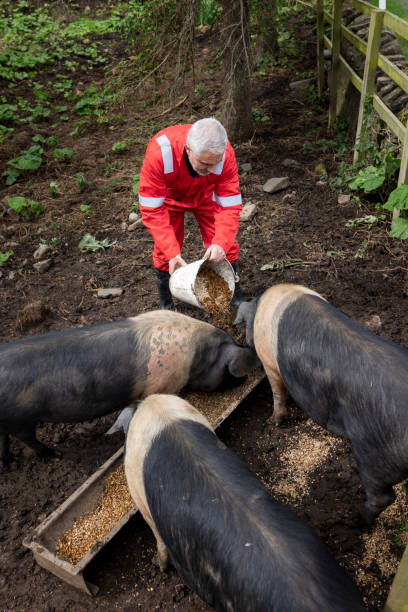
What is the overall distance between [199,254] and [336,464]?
2970 millimetres

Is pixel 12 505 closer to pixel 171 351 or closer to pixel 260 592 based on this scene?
pixel 171 351

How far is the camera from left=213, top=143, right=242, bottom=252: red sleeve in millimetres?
4129

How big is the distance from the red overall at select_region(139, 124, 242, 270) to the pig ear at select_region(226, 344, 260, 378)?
0.89m

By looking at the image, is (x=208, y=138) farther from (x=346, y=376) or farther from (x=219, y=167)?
(x=346, y=376)

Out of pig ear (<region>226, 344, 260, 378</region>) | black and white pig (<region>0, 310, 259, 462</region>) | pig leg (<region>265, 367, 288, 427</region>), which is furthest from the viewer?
pig ear (<region>226, 344, 260, 378</region>)

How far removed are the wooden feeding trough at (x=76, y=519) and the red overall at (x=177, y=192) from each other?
1.37 m

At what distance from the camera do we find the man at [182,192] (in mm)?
3926

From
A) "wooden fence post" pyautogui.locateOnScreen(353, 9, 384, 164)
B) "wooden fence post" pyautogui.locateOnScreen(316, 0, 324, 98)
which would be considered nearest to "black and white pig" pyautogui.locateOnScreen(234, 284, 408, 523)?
"wooden fence post" pyautogui.locateOnScreen(353, 9, 384, 164)

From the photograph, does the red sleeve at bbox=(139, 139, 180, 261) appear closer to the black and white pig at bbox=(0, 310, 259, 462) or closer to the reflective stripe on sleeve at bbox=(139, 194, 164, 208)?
the reflective stripe on sleeve at bbox=(139, 194, 164, 208)

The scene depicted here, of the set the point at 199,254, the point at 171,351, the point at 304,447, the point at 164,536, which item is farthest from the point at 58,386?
the point at 199,254

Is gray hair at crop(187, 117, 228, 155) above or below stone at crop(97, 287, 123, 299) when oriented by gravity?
above

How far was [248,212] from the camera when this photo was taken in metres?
6.11

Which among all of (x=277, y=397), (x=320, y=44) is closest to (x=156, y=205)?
(x=277, y=397)

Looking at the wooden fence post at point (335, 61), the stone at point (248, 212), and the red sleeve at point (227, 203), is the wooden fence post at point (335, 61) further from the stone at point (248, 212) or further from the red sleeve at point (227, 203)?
the red sleeve at point (227, 203)
